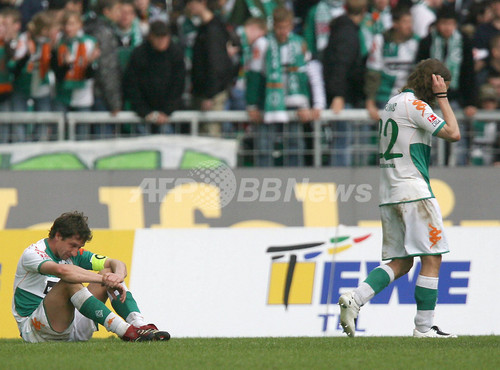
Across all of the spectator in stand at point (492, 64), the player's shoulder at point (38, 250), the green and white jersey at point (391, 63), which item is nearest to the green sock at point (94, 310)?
the player's shoulder at point (38, 250)

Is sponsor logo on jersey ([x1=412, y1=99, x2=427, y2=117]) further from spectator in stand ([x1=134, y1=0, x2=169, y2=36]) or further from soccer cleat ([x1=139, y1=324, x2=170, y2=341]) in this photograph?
spectator in stand ([x1=134, y1=0, x2=169, y2=36])

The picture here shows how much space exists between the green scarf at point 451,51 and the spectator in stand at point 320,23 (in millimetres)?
1409

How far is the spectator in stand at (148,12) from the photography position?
1446cm

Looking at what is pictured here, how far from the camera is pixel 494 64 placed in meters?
13.5

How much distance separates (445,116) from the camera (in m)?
7.87

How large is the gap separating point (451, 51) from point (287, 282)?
186 inches

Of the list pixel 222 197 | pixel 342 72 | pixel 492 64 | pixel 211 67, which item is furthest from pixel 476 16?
pixel 222 197

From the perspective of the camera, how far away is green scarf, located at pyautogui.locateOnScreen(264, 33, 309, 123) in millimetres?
13195

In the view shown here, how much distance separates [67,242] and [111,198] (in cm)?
537

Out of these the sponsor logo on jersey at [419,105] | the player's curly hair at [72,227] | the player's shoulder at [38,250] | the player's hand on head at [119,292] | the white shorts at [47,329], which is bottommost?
the white shorts at [47,329]

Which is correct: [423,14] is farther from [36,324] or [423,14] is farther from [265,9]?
[36,324]

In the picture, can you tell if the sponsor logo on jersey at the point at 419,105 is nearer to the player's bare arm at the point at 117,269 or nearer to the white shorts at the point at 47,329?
the player's bare arm at the point at 117,269

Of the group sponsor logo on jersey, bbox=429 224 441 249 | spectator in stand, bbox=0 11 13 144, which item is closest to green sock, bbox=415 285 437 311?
sponsor logo on jersey, bbox=429 224 441 249

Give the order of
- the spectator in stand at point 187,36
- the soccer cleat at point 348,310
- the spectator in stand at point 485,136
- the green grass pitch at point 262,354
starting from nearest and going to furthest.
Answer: the green grass pitch at point 262,354 → the soccer cleat at point 348,310 → the spectator in stand at point 485,136 → the spectator in stand at point 187,36
